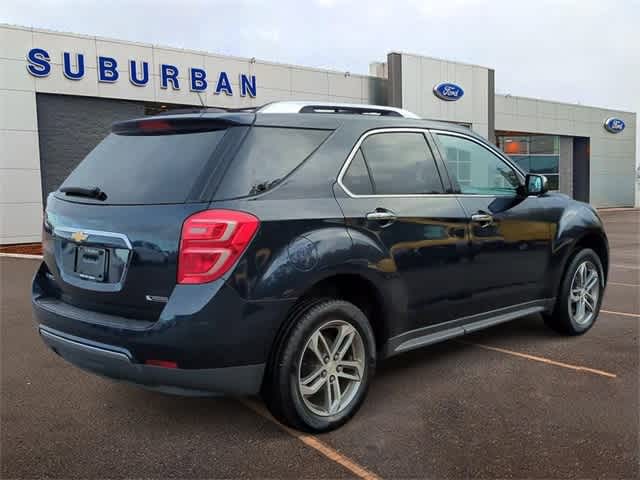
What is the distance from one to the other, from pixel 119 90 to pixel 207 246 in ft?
49.1

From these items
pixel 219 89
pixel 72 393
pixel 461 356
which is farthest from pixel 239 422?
pixel 219 89

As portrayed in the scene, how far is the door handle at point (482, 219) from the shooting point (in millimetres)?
4239

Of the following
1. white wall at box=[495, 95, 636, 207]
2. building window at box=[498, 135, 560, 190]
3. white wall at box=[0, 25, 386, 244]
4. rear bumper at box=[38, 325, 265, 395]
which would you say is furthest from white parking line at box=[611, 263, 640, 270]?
building window at box=[498, 135, 560, 190]

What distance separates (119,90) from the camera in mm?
16438

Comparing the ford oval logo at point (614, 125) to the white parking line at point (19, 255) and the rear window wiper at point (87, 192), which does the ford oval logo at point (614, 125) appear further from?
the rear window wiper at point (87, 192)

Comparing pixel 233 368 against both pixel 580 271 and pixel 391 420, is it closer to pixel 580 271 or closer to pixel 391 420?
pixel 391 420

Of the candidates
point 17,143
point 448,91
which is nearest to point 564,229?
point 17,143

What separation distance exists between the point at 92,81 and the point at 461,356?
559 inches

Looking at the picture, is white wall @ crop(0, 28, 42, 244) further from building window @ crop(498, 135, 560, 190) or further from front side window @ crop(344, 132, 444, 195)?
building window @ crop(498, 135, 560, 190)

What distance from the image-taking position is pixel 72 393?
4047 millimetres

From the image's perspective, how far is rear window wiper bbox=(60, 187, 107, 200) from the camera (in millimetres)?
3338

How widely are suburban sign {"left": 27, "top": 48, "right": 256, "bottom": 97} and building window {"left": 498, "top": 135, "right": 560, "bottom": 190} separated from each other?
1794 centimetres

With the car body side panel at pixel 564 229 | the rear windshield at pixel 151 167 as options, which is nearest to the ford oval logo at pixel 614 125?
the car body side panel at pixel 564 229

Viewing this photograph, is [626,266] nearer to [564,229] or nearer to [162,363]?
[564,229]
